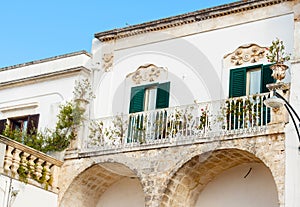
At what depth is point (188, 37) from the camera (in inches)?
749

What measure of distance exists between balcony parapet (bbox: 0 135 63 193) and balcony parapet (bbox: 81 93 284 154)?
3.26 ft

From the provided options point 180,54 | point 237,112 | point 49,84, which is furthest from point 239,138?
point 49,84

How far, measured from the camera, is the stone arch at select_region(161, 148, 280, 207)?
53.5ft

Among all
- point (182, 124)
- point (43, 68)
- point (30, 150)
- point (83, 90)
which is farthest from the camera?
point (43, 68)

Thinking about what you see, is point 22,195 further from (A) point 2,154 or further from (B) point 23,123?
(B) point 23,123

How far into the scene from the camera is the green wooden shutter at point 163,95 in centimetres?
1870

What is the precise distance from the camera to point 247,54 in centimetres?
1781

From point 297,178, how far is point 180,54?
5.65 metres

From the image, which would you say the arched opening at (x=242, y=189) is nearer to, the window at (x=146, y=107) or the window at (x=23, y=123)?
the window at (x=146, y=107)

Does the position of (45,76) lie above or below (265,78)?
above

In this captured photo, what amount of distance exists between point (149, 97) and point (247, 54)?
10.0 ft

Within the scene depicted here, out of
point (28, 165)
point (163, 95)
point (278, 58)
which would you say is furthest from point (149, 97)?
point (278, 58)

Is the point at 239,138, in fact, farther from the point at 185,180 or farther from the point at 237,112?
the point at 185,180

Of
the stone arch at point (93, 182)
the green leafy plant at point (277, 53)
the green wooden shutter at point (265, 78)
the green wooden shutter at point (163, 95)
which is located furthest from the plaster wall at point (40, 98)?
the green leafy plant at point (277, 53)
